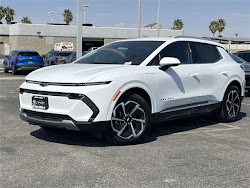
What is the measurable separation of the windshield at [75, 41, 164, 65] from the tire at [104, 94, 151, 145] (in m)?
0.69

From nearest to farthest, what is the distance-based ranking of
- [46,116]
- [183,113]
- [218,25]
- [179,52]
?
[46,116], [183,113], [179,52], [218,25]

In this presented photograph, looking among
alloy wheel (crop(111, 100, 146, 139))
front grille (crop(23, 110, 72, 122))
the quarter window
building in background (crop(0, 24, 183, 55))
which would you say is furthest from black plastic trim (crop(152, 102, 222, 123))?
building in background (crop(0, 24, 183, 55))

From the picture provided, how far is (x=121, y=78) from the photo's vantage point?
4.86 metres

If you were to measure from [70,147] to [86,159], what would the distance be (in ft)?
2.02

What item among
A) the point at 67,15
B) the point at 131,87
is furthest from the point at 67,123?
the point at 67,15

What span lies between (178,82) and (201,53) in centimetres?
107

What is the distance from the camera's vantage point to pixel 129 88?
16.3 ft

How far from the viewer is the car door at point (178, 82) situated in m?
5.46

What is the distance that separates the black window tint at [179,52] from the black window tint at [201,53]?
6.2 inches

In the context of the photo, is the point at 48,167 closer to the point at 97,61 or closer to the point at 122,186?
the point at 122,186

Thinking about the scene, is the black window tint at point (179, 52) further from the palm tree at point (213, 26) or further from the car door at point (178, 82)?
the palm tree at point (213, 26)

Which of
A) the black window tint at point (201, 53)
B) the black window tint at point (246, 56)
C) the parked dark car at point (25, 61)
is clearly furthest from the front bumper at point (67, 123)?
the parked dark car at point (25, 61)

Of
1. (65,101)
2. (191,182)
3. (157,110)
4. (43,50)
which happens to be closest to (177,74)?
(157,110)

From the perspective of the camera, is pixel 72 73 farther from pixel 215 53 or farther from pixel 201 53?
pixel 215 53
